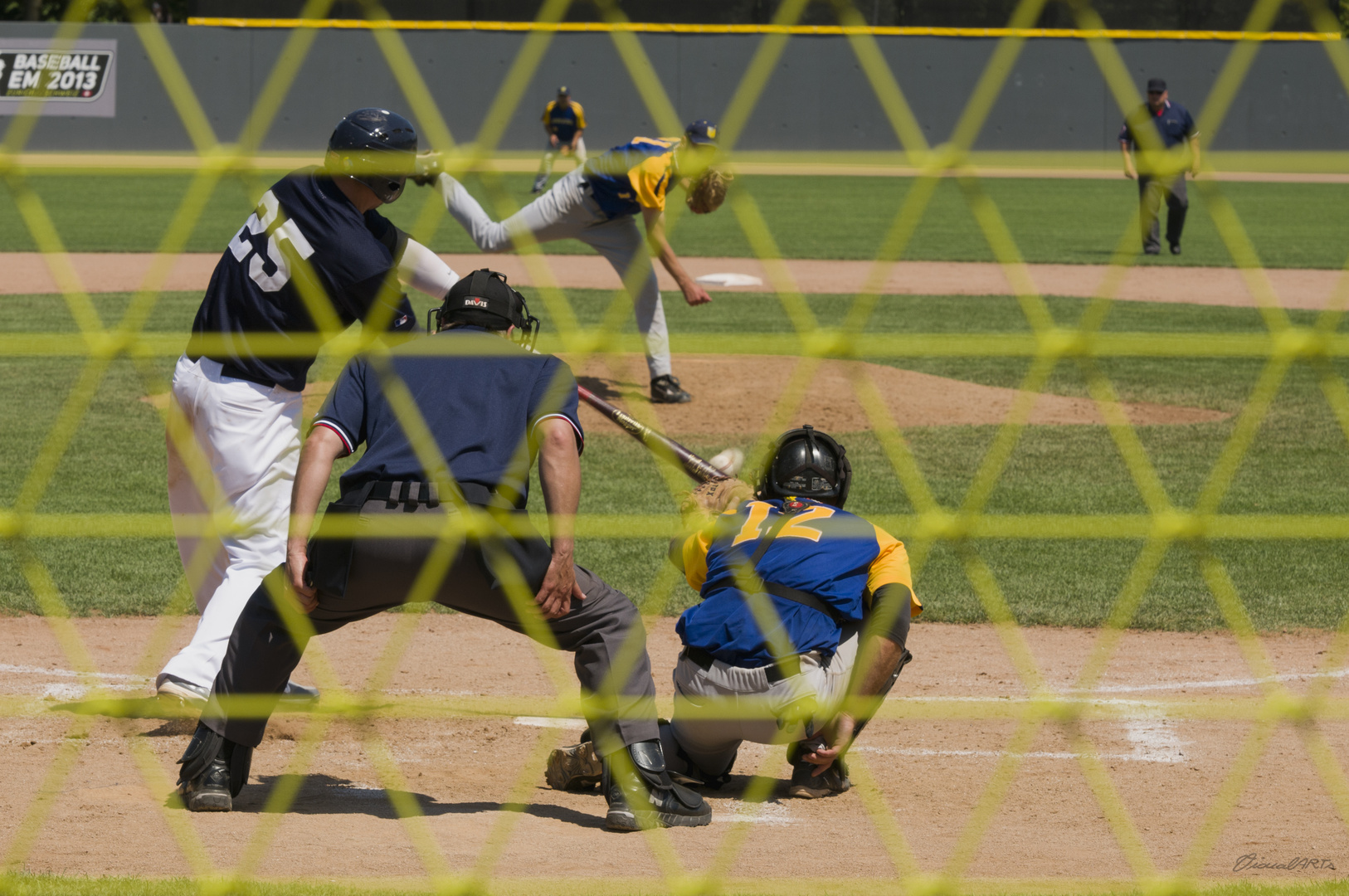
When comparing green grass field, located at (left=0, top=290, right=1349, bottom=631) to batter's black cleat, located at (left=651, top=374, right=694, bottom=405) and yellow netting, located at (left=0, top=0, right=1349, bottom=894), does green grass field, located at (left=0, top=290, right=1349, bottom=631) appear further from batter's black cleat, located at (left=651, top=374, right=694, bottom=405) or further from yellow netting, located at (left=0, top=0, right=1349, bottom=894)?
yellow netting, located at (left=0, top=0, right=1349, bottom=894)

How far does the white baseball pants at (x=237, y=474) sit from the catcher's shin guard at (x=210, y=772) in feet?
1.96

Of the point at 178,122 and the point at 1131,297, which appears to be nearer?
the point at 1131,297

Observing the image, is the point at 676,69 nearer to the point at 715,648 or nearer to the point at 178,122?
the point at 178,122

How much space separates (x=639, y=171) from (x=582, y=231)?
954 mm

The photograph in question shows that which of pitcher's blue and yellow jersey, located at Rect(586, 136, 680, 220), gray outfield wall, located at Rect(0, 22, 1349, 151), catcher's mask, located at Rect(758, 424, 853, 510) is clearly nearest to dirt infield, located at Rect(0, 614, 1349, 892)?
catcher's mask, located at Rect(758, 424, 853, 510)

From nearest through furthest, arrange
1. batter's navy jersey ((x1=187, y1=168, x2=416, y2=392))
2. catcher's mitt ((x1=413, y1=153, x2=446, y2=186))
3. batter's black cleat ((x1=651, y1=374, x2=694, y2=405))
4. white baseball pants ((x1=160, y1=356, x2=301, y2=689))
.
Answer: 1. catcher's mitt ((x1=413, y1=153, x2=446, y2=186))
2. batter's navy jersey ((x1=187, y1=168, x2=416, y2=392))
3. white baseball pants ((x1=160, y1=356, x2=301, y2=689))
4. batter's black cleat ((x1=651, y1=374, x2=694, y2=405))

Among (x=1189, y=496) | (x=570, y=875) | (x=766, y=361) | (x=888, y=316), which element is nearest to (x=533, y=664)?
(x=570, y=875)

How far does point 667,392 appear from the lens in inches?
376

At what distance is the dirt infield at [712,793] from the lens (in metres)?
3.46

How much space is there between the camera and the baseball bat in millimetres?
4199

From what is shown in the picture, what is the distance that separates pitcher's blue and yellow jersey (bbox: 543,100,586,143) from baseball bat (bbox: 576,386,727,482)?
2597 cm

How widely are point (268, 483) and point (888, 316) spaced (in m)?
10.2

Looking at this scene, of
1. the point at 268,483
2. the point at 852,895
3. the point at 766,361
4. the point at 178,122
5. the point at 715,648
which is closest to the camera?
the point at 852,895

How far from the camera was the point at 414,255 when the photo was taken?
14.7 ft
